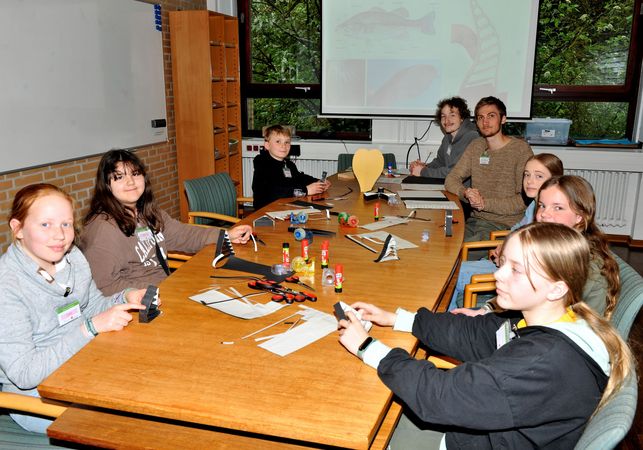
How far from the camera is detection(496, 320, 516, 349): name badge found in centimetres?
165

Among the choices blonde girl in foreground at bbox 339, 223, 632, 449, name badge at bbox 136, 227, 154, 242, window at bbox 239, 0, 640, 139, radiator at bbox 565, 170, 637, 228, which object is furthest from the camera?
window at bbox 239, 0, 640, 139

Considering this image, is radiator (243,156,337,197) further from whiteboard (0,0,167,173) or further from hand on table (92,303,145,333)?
hand on table (92,303,145,333)

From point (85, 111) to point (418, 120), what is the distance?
3.48 metres

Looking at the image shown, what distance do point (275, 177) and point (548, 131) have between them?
3469 mm

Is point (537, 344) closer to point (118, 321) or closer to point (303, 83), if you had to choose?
point (118, 321)

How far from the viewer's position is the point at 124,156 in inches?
102

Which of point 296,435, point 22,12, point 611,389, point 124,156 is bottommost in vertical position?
point 296,435

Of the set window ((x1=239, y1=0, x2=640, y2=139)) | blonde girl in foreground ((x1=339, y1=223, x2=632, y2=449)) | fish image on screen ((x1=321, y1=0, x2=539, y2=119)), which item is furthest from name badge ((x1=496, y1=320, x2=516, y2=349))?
window ((x1=239, y1=0, x2=640, y2=139))

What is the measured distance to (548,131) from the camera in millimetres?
5980

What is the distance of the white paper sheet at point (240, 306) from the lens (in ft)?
6.27

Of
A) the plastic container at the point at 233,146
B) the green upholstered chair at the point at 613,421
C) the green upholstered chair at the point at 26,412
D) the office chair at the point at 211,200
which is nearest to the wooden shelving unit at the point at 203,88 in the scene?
the plastic container at the point at 233,146

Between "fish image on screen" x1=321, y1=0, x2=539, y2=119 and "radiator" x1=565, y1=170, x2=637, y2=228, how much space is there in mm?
1005

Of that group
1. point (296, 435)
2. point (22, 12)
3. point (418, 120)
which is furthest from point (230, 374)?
point (418, 120)

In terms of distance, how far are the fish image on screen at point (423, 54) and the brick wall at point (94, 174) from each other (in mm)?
1723
